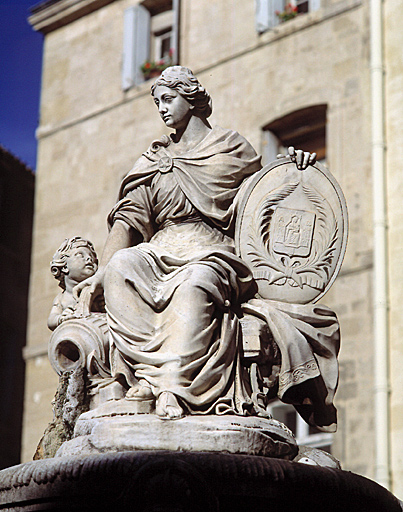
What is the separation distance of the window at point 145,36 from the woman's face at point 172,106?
34.9ft

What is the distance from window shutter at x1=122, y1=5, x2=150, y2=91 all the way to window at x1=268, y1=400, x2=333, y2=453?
17.9 feet

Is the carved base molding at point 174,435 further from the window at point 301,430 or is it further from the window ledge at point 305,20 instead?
the window ledge at point 305,20

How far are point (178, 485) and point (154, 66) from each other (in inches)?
491

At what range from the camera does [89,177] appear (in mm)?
16953

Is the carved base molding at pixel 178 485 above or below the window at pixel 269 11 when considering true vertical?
below

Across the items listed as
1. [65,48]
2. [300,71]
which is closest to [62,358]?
[300,71]

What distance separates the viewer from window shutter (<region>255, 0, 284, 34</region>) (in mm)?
15547

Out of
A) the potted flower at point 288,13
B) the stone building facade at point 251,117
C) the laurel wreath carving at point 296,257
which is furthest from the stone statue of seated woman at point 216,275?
the potted flower at point 288,13

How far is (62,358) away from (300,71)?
9596 millimetres

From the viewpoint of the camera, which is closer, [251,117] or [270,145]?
[270,145]

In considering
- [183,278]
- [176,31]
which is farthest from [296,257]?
[176,31]

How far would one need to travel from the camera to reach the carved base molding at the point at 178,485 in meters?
4.75

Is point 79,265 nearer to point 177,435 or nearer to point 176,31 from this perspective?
point 177,435

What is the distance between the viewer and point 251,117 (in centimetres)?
1532
